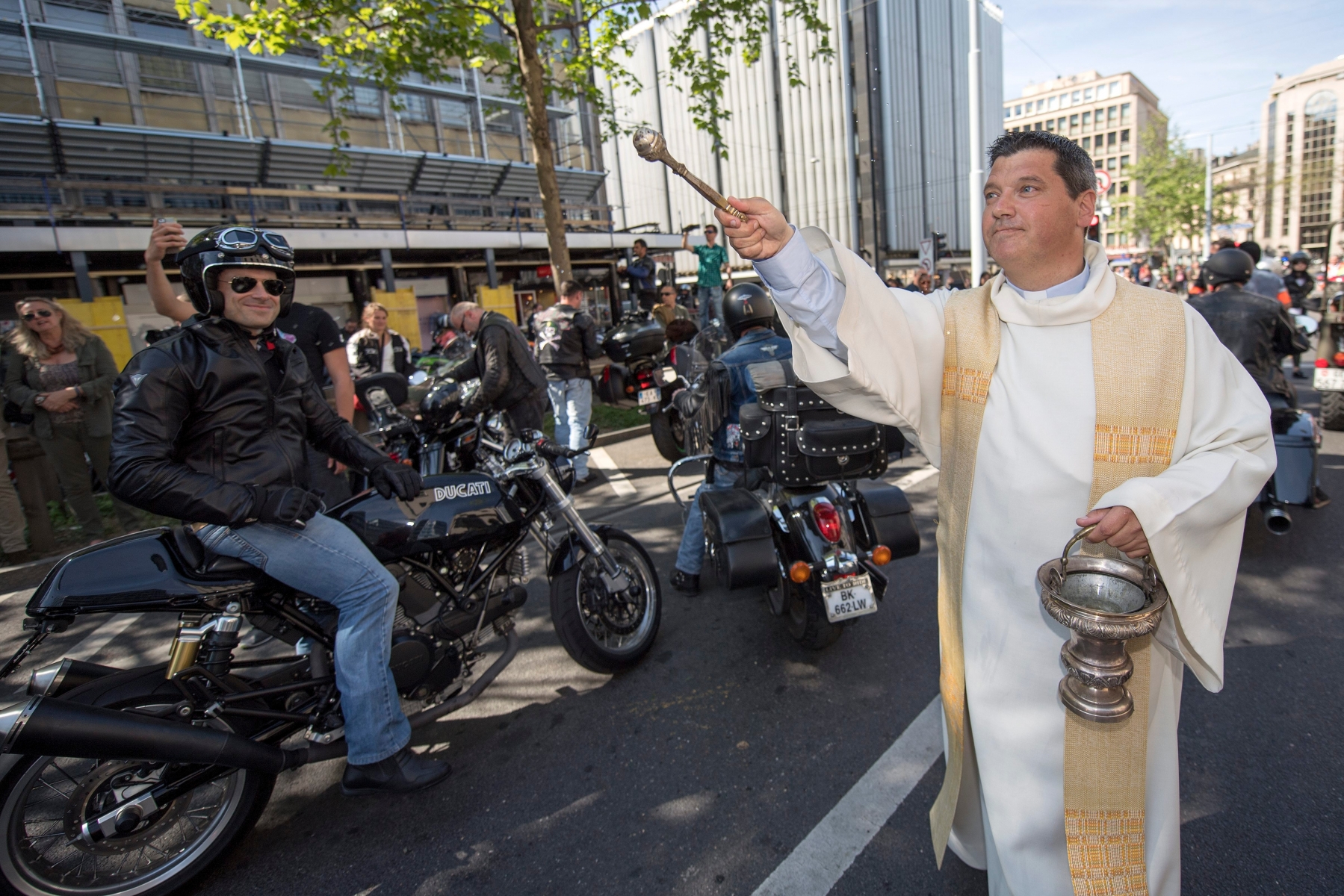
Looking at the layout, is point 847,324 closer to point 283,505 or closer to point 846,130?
point 283,505

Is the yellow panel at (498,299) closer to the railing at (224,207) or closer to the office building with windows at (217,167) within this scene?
the office building with windows at (217,167)

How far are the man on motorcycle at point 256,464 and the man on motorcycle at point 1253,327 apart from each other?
5.04 m

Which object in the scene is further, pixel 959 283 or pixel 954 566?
pixel 959 283

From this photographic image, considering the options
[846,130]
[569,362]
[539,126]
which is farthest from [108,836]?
[846,130]

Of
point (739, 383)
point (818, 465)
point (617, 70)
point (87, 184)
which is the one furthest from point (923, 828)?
point (87, 184)

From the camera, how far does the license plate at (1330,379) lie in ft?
21.7

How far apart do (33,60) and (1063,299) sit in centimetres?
2282

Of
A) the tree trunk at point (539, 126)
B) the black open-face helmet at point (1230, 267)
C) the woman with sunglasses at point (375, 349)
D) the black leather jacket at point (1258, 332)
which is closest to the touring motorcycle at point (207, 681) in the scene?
the black leather jacket at point (1258, 332)

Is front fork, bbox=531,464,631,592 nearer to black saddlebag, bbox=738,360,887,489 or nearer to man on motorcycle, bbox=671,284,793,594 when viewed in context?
man on motorcycle, bbox=671,284,793,594

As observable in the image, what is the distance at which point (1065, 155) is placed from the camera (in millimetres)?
1615

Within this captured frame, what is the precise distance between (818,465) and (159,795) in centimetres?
259

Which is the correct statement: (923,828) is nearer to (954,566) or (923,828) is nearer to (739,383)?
(954,566)

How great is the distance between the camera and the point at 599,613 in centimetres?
330

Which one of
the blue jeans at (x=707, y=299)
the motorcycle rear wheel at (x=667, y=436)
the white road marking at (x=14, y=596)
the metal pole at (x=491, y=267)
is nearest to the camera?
the white road marking at (x=14, y=596)
